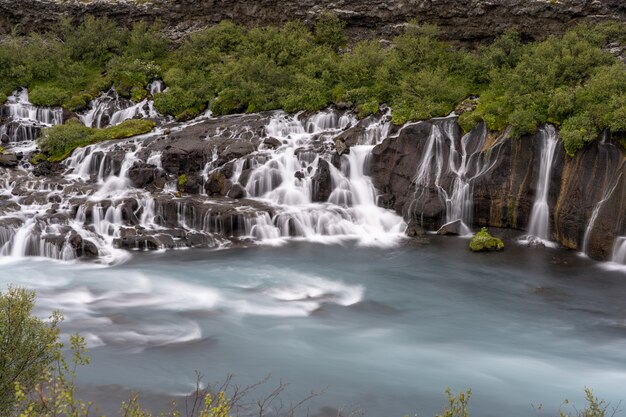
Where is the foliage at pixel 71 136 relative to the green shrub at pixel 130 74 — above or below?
below

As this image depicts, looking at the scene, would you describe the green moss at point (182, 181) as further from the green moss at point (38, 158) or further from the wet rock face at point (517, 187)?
the wet rock face at point (517, 187)

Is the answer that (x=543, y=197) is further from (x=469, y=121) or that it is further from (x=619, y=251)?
(x=469, y=121)

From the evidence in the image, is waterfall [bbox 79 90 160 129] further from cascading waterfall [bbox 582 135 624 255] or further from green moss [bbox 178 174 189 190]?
cascading waterfall [bbox 582 135 624 255]

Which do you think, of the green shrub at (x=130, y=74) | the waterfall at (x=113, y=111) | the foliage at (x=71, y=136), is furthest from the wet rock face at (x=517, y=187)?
the green shrub at (x=130, y=74)

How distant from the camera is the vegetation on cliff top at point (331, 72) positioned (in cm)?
2272

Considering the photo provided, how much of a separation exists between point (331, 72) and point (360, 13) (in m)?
7.63

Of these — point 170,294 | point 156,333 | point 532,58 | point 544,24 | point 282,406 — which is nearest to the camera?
point 282,406

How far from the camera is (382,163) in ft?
81.8

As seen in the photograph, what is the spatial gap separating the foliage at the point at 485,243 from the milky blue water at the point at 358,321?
0.55 metres

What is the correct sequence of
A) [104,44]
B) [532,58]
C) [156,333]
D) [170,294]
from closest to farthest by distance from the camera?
[156,333]
[170,294]
[532,58]
[104,44]

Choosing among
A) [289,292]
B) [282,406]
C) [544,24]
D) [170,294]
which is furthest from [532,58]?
[282,406]

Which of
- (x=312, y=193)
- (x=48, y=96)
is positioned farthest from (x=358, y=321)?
(x=48, y=96)

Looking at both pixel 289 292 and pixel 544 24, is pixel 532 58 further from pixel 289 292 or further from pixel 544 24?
pixel 289 292

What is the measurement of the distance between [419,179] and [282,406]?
590 inches
